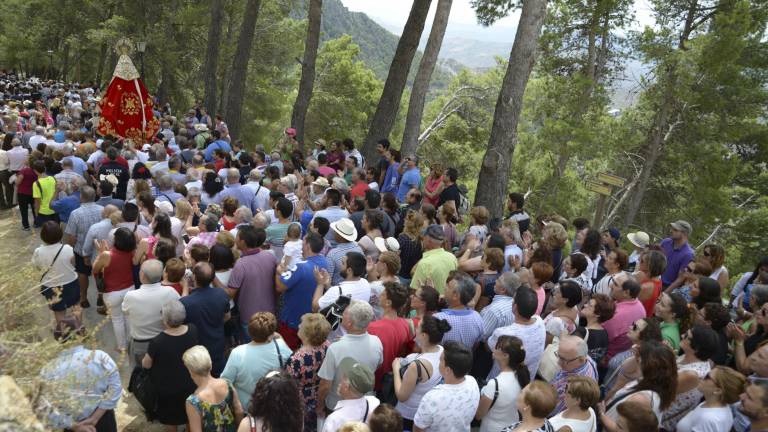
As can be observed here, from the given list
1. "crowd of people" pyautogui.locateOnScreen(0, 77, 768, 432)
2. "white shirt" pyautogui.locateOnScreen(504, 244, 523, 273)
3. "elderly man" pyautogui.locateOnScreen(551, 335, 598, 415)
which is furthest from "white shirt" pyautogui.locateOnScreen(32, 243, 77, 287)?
"elderly man" pyautogui.locateOnScreen(551, 335, 598, 415)

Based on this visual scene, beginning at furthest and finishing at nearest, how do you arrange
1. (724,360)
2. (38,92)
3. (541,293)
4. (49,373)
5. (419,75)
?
1. (38,92)
2. (419,75)
3. (541,293)
4. (724,360)
5. (49,373)

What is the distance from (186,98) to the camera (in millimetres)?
29578

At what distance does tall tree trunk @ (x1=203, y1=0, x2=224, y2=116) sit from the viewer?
17656 mm

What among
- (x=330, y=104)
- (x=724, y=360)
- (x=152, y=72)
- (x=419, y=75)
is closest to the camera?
(x=724, y=360)

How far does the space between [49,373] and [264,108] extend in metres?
35.1

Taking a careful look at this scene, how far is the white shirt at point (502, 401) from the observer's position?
3.87m

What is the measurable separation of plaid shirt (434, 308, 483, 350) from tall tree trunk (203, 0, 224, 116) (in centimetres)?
1566

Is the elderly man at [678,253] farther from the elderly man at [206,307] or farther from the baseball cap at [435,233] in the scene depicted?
the elderly man at [206,307]

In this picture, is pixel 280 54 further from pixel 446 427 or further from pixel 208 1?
pixel 446 427

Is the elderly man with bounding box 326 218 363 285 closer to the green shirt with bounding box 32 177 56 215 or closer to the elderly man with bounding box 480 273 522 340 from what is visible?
the elderly man with bounding box 480 273 522 340

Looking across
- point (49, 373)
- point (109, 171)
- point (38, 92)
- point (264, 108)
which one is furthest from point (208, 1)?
point (49, 373)

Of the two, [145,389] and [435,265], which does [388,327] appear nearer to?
[435,265]

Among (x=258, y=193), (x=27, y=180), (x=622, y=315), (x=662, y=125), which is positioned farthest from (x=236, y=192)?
(x=662, y=125)

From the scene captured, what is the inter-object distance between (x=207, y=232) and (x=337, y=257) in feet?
5.19
